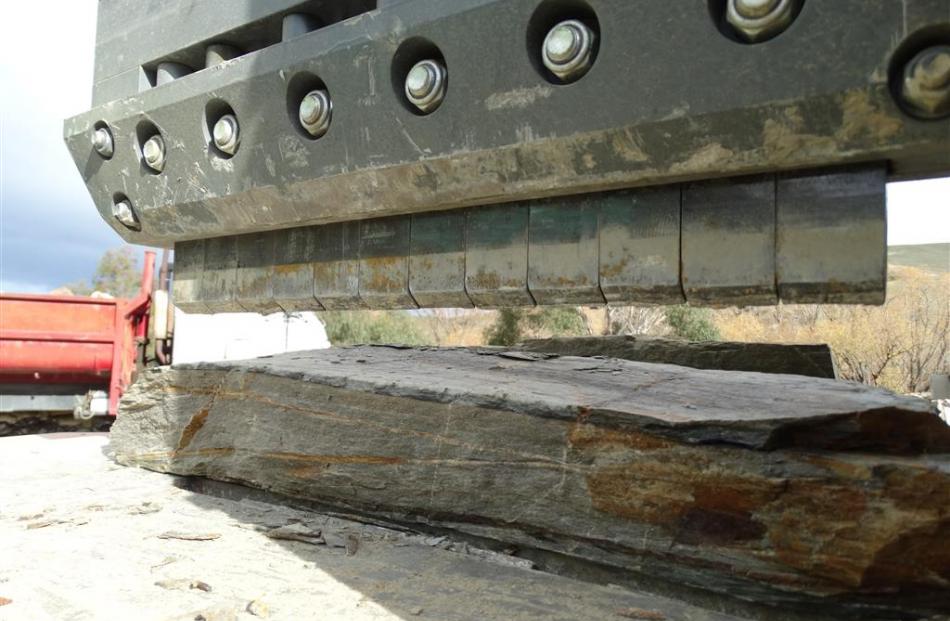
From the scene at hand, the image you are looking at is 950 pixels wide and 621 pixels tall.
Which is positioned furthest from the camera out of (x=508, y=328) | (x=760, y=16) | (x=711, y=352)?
(x=508, y=328)

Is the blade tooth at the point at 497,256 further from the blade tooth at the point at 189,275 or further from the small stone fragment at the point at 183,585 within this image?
the blade tooth at the point at 189,275

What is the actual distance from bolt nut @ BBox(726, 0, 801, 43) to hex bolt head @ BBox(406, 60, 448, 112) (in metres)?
1.19

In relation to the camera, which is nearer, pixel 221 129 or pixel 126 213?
pixel 221 129

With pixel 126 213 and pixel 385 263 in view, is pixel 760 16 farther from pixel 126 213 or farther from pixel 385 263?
pixel 126 213

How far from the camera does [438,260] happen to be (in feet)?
11.3

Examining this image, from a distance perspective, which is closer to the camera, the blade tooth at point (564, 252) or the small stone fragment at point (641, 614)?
the small stone fragment at point (641, 614)

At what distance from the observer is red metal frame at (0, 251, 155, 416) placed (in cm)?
761

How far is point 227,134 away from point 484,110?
64.0 inches

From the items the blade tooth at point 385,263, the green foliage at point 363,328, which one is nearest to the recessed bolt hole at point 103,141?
the blade tooth at point 385,263

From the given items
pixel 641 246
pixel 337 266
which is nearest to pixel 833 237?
pixel 641 246

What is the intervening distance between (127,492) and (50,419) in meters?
5.64

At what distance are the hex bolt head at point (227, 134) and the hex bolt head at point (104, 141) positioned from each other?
1032 mm

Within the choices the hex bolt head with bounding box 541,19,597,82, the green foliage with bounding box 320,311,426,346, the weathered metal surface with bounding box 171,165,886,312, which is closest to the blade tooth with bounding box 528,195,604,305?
the weathered metal surface with bounding box 171,165,886,312

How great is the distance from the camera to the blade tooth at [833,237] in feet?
7.69
